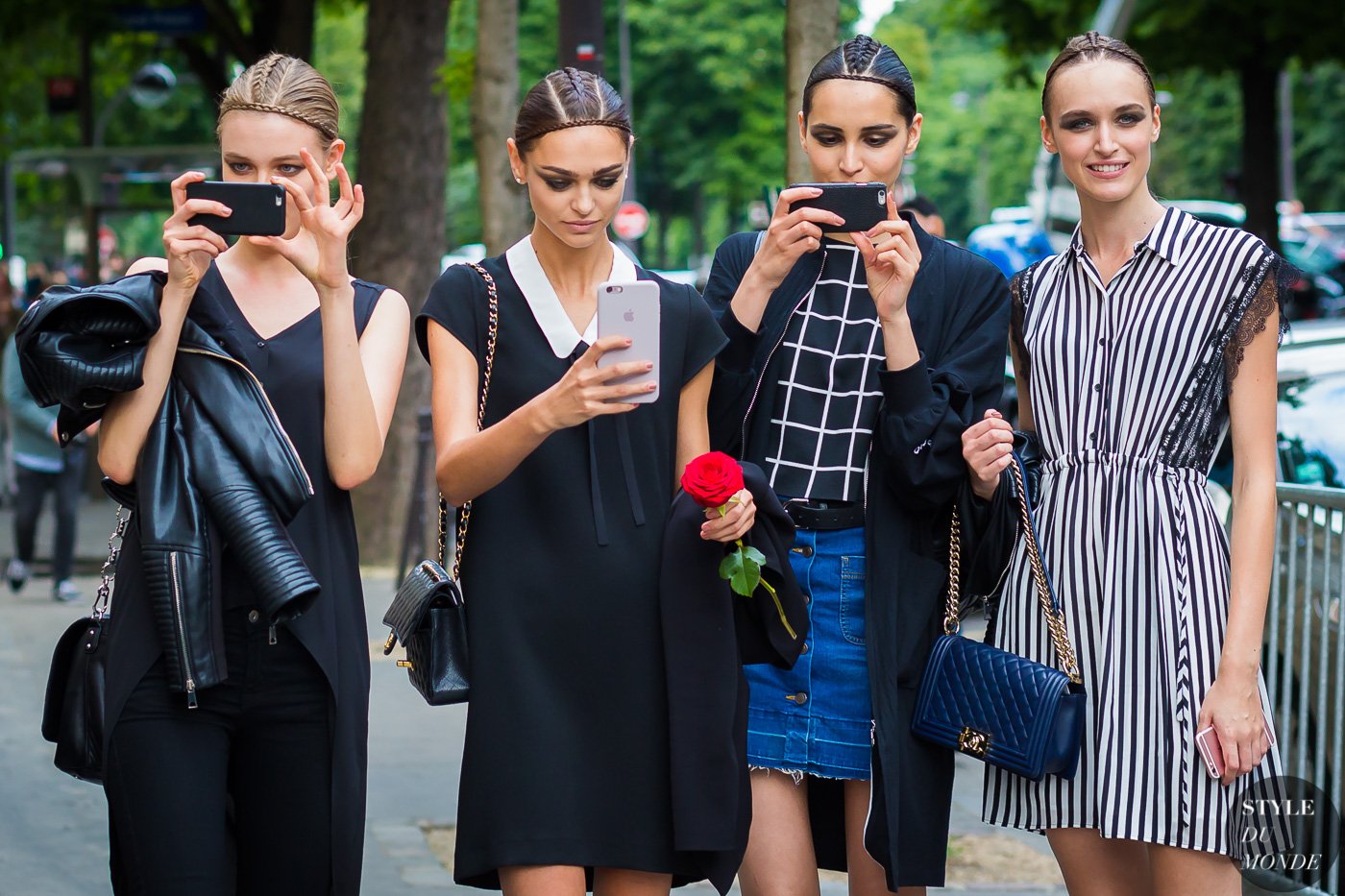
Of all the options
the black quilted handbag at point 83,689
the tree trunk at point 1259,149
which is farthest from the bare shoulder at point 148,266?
the tree trunk at point 1259,149

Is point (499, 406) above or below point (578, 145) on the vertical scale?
below

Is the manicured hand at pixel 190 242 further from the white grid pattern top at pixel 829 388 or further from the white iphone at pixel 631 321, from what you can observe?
the white grid pattern top at pixel 829 388

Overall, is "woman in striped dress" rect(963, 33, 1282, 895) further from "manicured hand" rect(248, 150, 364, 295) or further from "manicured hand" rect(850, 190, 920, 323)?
"manicured hand" rect(248, 150, 364, 295)

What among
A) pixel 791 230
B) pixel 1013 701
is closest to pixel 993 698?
pixel 1013 701

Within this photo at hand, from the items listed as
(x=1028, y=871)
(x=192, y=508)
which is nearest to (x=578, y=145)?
(x=192, y=508)

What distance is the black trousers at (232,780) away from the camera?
3.27m

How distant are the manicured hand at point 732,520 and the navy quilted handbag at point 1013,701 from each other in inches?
26.0

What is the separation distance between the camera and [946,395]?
371 centimetres

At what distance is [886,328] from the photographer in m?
3.62

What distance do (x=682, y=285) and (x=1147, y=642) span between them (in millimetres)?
1181

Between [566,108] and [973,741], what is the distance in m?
1.50

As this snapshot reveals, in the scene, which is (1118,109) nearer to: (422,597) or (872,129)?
(872,129)

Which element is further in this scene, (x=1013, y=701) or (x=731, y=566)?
(x=1013, y=701)

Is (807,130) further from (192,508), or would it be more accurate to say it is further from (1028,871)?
(1028,871)
